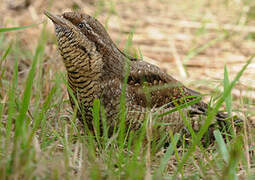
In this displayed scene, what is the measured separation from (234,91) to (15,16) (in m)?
3.78

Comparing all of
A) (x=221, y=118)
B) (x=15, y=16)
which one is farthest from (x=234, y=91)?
(x=15, y=16)

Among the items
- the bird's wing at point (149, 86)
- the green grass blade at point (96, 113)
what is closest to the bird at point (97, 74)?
the bird's wing at point (149, 86)

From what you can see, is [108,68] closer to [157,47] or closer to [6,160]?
[6,160]

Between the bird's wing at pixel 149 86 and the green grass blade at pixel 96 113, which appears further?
the bird's wing at pixel 149 86

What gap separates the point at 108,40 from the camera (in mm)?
2693

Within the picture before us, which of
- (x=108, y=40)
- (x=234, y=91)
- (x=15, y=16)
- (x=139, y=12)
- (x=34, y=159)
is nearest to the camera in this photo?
(x=34, y=159)

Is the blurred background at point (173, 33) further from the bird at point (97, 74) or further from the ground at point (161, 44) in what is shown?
the bird at point (97, 74)

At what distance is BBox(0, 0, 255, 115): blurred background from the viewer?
15.0 ft

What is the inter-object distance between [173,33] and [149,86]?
12.5 ft

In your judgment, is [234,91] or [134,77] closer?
[134,77]

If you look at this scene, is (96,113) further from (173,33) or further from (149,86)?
(173,33)

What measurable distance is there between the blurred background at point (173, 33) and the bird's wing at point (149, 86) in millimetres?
1059

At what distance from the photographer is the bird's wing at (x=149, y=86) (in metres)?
2.68

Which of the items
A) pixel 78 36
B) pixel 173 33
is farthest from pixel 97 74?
pixel 173 33
